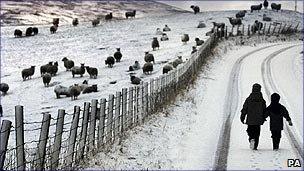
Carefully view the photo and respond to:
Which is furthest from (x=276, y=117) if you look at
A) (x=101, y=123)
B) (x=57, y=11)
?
(x=57, y=11)

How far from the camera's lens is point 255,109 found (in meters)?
13.7

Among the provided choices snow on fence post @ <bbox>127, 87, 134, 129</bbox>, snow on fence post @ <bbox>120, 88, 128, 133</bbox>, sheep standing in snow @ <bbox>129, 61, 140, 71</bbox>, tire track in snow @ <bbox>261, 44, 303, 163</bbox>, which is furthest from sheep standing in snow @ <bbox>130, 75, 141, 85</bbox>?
snow on fence post @ <bbox>120, 88, 128, 133</bbox>

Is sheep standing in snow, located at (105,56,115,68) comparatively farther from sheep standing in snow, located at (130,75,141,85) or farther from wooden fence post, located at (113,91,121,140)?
wooden fence post, located at (113,91,121,140)

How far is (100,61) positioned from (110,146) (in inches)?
1524

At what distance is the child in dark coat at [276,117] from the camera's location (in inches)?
527

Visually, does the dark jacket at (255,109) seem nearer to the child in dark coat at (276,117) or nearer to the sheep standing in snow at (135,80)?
the child in dark coat at (276,117)

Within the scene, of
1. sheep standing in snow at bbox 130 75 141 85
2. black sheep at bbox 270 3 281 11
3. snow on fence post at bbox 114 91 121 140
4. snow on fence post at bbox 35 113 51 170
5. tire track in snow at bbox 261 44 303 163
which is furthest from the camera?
black sheep at bbox 270 3 281 11

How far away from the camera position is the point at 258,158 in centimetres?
1269

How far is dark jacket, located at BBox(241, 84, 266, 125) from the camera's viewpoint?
44.6 feet

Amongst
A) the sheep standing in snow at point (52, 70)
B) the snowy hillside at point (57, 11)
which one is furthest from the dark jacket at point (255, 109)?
the snowy hillside at point (57, 11)

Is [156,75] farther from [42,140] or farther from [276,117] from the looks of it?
[42,140]

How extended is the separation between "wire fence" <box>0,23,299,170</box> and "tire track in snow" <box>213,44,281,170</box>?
246cm

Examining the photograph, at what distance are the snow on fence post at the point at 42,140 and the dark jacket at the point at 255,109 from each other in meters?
5.91

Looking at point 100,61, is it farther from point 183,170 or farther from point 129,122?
point 183,170
